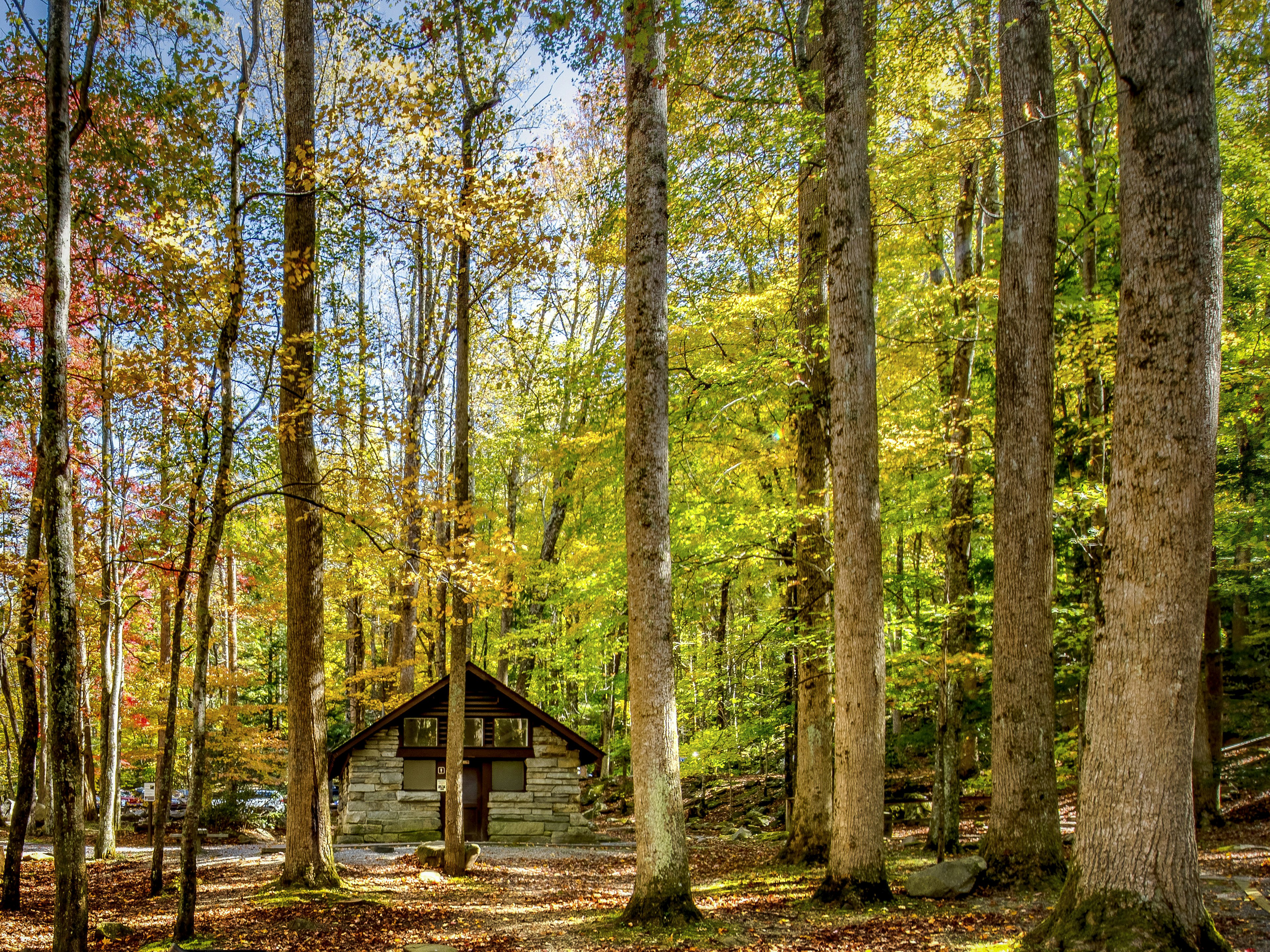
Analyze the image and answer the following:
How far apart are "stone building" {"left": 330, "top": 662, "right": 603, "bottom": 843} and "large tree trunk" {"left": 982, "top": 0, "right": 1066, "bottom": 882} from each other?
1138 centimetres

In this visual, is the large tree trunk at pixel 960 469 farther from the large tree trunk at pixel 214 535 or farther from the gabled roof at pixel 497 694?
the gabled roof at pixel 497 694

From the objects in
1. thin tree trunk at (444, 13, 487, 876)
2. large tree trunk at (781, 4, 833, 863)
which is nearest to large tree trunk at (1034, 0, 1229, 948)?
large tree trunk at (781, 4, 833, 863)

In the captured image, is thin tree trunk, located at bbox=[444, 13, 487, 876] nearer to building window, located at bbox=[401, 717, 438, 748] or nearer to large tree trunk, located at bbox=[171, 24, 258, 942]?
large tree trunk, located at bbox=[171, 24, 258, 942]

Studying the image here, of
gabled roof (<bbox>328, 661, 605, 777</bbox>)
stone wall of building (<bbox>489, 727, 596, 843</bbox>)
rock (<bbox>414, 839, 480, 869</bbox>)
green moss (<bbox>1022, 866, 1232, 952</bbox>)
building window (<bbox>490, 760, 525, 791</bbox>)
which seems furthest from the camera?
building window (<bbox>490, 760, 525, 791</bbox>)

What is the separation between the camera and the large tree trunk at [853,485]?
6707 millimetres

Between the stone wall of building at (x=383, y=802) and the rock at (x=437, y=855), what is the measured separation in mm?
4888

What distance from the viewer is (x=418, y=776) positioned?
1727 centimetres

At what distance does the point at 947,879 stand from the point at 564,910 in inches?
153

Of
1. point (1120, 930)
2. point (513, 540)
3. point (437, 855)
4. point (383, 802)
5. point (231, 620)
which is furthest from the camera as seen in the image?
point (231, 620)

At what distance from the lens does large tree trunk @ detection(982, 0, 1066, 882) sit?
23.6ft

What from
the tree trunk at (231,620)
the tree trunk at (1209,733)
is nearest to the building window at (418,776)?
the tree trunk at (231,620)

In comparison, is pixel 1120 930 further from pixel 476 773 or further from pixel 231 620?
pixel 231 620

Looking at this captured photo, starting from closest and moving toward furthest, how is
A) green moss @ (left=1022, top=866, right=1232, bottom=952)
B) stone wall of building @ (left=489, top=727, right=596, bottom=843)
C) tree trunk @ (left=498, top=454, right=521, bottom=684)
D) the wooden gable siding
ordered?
1. green moss @ (left=1022, top=866, right=1232, bottom=952)
2. stone wall of building @ (left=489, top=727, right=596, bottom=843)
3. the wooden gable siding
4. tree trunk @ (left=498, top=454, right=521, bottom=684)

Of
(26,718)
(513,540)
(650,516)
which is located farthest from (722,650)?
(26,718)
